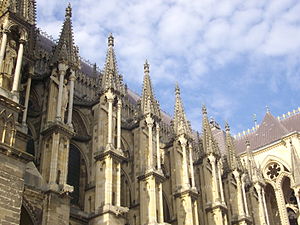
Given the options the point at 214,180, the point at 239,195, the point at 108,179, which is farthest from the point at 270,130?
the point at 108,179

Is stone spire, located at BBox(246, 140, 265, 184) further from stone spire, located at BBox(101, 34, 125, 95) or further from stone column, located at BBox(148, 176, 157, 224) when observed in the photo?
stone spire, located at BBox(101, 34, 125, 95)

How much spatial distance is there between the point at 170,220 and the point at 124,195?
9.25 ft

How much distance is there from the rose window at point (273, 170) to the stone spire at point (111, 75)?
15.8 meters

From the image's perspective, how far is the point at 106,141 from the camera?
55.1 feet

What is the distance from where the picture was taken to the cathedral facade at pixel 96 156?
11961mm

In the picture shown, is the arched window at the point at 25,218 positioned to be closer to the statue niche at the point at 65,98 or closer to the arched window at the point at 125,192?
the statue niche at the point at 65,98

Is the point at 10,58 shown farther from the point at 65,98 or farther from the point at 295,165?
the point at 295,165

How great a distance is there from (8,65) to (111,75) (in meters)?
7.15

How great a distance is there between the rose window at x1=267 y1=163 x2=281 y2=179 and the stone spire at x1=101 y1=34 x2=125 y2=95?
15766 millimetres

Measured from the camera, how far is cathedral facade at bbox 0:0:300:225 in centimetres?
1196

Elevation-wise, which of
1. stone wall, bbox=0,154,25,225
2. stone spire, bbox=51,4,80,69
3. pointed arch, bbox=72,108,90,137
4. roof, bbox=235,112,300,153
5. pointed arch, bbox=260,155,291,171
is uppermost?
roof, bbox=235,112,300,153

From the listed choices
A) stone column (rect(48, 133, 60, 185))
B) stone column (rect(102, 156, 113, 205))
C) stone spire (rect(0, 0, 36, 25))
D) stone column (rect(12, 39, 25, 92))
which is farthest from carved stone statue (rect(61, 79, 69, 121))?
stone spire (rect(0, 0, 36, 25))

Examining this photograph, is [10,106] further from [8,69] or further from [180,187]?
[180,187]

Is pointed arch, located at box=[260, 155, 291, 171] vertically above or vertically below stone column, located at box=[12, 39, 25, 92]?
above
